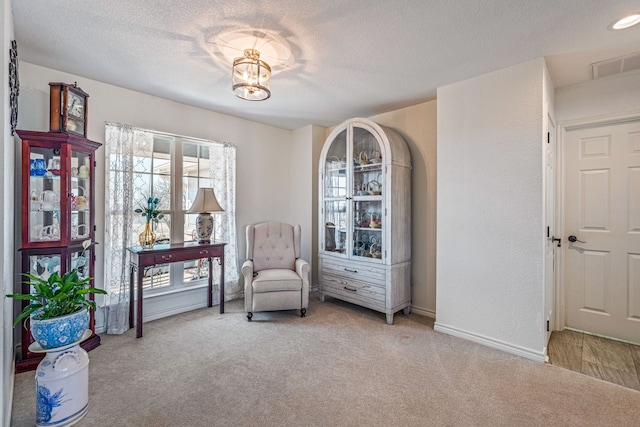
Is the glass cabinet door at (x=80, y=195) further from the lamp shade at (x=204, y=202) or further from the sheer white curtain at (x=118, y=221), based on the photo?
the lamp shade at (x=204, y=202)

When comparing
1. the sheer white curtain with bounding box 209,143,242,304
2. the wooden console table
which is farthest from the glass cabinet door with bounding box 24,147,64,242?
the sheer white curtain with bounding box 209,143,242,304

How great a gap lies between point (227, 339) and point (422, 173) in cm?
273

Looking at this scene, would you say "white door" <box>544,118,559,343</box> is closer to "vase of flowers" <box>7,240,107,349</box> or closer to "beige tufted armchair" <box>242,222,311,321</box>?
"beige tufted armchair" <box>242,222,311,321</box>

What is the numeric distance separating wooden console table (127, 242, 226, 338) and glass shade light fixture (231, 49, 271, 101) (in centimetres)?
177

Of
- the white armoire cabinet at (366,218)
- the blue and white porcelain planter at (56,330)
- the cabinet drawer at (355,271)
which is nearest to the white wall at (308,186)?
the white armoire cabinet at (366,218)

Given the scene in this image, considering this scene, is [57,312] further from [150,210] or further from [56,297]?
[150,210]

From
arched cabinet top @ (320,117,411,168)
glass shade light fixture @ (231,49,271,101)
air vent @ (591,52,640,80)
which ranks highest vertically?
air vent @ (591,52,640,80)

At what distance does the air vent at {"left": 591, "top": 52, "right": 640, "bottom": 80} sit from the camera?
2.32 meters

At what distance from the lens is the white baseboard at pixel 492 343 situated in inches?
92.4

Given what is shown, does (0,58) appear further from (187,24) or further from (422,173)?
(422,173)

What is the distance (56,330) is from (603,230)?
435 cm

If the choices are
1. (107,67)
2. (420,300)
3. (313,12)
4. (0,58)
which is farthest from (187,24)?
(420,300)

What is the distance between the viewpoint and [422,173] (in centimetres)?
342

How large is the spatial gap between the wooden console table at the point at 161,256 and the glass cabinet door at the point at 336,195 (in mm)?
1335
